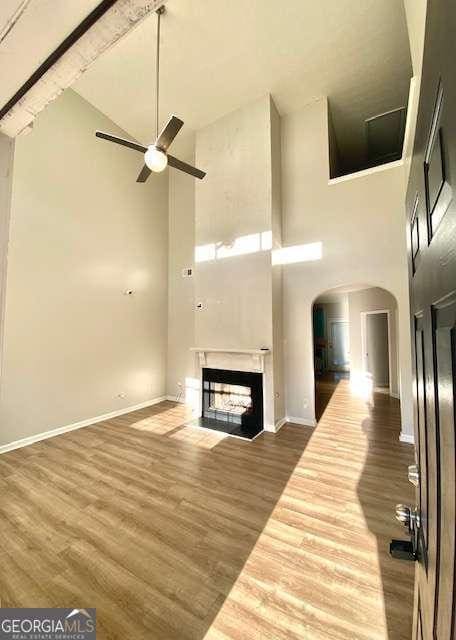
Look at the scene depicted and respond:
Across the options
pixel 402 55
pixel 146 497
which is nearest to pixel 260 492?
pixel 146 497

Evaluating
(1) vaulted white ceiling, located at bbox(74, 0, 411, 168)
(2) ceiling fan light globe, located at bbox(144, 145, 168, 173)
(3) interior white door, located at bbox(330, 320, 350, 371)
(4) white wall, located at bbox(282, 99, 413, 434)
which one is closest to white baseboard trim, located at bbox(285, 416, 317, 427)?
(4) white wall, located at bbox(282, 99, 413, 434)

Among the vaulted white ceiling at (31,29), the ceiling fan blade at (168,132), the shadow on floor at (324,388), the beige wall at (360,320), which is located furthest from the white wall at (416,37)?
the beige wall at (360,320)

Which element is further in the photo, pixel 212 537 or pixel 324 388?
pixel 324 388

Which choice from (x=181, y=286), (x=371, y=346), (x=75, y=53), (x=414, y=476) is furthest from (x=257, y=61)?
(x=371, y=346)

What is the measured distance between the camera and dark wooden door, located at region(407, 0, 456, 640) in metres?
0.39

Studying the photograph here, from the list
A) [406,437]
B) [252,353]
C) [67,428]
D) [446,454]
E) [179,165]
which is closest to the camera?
[446,454]

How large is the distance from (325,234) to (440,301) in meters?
4.34

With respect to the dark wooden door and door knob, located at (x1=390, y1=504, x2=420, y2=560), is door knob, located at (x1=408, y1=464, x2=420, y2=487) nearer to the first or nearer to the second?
door knob, located at (x1=390, y1=504, x2=420, y2=560)

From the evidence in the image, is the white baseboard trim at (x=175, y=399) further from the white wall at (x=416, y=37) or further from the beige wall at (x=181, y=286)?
the white wall at (x=416, y=37)

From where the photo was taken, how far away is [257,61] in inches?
152

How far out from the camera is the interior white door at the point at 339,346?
1004 centimetres

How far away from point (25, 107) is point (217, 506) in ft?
9.45

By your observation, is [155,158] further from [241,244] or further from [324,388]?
[324,388]

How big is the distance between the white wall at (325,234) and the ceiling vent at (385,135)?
1.51 metres
